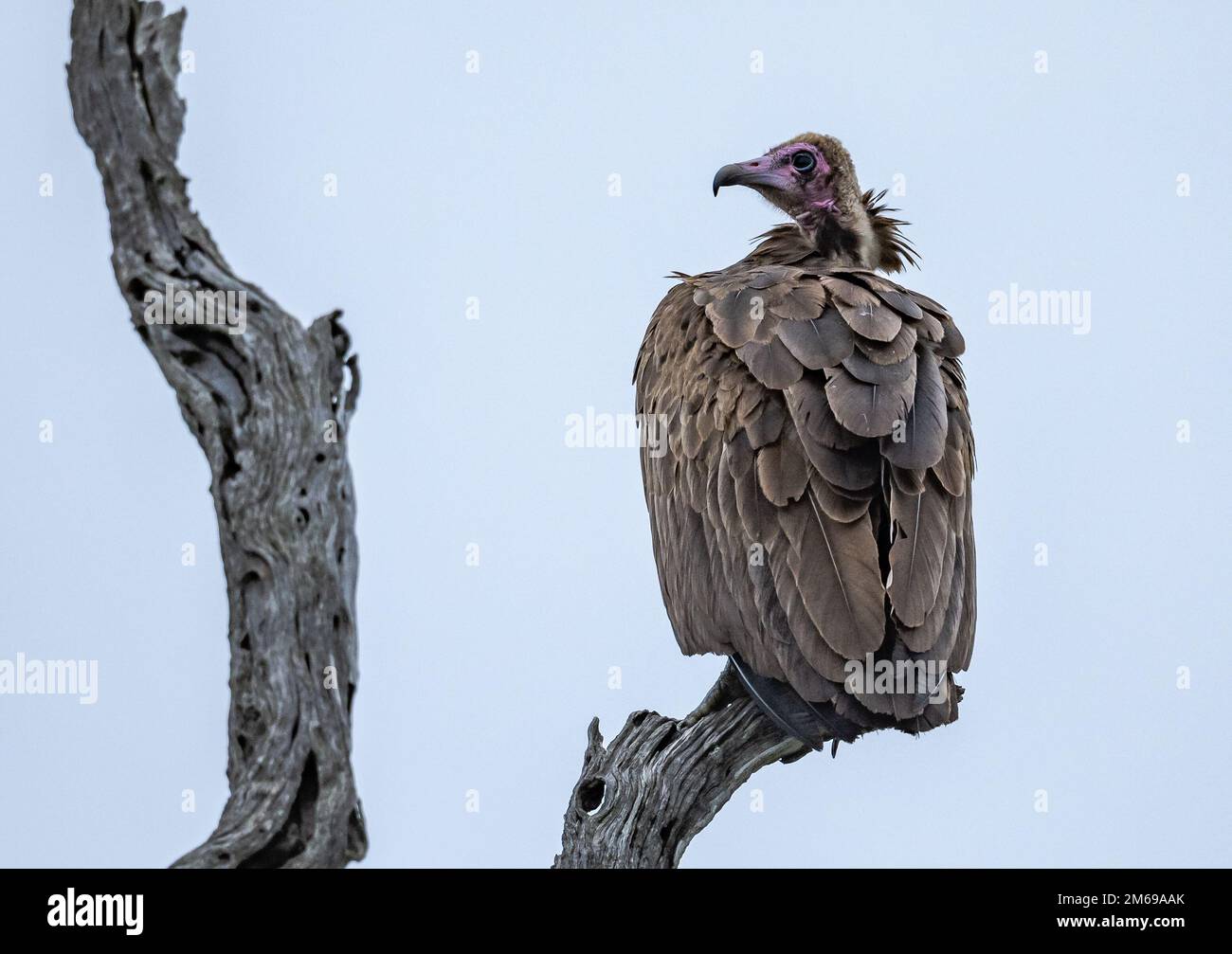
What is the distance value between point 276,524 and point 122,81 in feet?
6.22

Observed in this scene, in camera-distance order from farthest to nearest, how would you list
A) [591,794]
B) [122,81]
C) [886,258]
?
[886,258] → [591,794] → [122,81]

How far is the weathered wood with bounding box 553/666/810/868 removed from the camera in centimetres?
640

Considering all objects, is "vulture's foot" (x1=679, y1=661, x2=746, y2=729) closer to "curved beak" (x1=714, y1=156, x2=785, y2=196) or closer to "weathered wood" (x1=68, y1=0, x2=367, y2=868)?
"weathered wood" (x1=68, y1=0, x2=367, y2=868)

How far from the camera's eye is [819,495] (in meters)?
6.52

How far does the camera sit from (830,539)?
6.42 m

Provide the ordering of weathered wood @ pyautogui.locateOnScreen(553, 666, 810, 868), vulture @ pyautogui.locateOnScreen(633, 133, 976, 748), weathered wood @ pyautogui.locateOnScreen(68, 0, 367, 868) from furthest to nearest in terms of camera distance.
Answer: weathered wood @ pyautogui.locateOnScreen(553, 666, 810, 868), vulture @ pyautogui.locateOnScreen(633, 133, 976, 748), weathered wood @ pyautogui.locateOnScreen(68, 0, 367, 868)

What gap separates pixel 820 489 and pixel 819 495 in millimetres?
31

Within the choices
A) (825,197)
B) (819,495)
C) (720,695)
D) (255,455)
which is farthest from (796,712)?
(825,197)

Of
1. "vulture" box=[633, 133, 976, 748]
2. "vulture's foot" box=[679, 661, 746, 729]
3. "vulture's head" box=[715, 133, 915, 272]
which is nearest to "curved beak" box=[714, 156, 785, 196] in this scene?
"vulture's head" box=[715, 133, 915, 272]

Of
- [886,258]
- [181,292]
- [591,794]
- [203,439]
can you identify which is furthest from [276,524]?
[886,258]

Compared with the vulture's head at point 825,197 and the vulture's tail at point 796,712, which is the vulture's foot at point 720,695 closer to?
the vulture's tail at point 796,712

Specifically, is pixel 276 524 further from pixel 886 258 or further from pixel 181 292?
pixel 886 258

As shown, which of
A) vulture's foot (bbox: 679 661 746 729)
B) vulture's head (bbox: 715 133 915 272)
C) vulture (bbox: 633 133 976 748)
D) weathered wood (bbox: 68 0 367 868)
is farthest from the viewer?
vulture's head (bbox: 715 133 915 272)

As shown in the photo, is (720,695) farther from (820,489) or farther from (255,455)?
(255,455)
